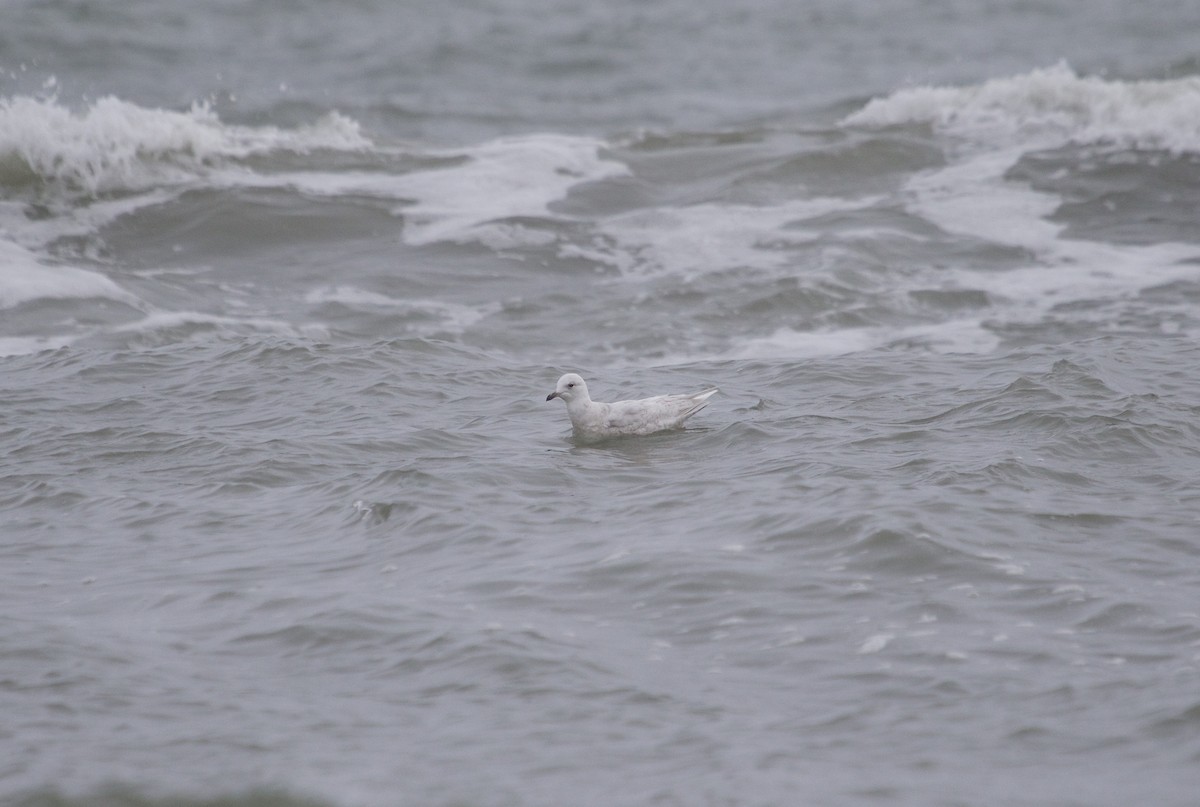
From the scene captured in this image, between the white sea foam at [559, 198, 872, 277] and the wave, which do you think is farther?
the wave

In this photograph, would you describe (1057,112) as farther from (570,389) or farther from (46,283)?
(46,283)

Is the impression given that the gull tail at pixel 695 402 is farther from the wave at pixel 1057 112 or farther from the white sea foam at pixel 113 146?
the wave at pixel 1057 112

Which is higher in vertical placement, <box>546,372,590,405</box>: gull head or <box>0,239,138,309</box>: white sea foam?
<box>0,239,138,309</box>: white sea foam

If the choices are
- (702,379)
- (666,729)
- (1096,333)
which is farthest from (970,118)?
(666,729)

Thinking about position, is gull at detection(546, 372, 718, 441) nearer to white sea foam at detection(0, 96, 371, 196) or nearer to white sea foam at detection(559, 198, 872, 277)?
white sea foam at detection(559, 198, 872, 277)

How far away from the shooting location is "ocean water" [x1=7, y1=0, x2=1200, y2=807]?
5.10 m

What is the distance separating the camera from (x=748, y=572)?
648 centimetres

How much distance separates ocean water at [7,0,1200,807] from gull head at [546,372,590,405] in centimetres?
30

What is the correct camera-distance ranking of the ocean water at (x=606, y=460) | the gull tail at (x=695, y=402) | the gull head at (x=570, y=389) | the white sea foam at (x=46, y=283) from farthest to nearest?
the white sea foam at (x=46, y=283) < the gull tail at (x=695, y=402) < the gull head at (x=570, y=389) < the ocean water at (x=606, y=460)

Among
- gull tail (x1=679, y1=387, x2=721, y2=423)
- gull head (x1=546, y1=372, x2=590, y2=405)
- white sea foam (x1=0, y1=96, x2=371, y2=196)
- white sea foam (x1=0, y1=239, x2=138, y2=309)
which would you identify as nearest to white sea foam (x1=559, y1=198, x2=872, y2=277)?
white sea foam (x1=0, y1=239, x2=138, y2=309)

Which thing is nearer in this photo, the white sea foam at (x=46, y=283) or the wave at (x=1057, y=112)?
the white sea foam at (x=46, y=283)

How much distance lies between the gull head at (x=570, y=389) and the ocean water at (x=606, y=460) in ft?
1.00

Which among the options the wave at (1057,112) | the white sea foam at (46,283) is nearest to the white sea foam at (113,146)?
the white sea foam at (46,283)

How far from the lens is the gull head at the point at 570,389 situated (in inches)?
353
